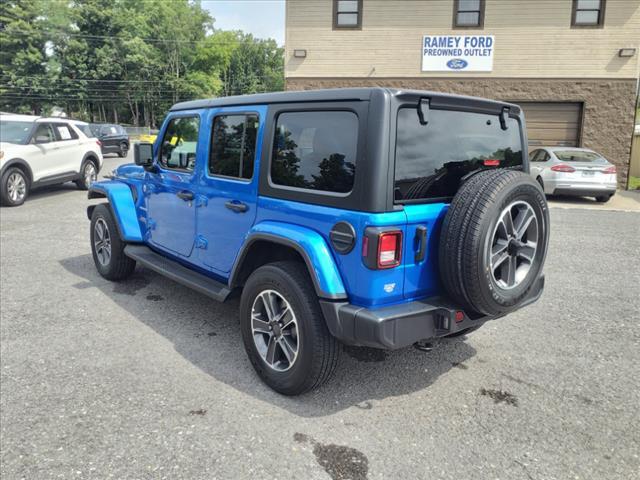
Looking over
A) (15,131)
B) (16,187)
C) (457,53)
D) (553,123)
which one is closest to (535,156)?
(553,123)

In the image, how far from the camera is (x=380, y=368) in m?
3.69

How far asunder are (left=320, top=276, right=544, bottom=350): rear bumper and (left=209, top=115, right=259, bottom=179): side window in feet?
4.24

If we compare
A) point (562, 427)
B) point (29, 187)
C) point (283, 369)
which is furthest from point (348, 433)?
point (29, 187)

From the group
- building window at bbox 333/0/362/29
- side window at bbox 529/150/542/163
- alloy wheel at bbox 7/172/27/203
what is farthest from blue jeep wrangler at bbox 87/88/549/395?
building window at bbox 333/0/362/29

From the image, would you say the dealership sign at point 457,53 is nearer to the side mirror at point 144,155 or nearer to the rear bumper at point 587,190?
the rear bumper at point 587,190

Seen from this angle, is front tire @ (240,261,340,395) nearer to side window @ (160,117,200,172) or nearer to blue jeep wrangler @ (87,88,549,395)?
blue jeep wrangler @ (87,88,549,395)

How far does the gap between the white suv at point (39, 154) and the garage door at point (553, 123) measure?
1262 cm

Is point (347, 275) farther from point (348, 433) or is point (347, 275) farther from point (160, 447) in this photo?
point (160, 447)

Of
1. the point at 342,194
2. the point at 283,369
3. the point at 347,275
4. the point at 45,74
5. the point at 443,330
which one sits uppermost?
the point at 45,74

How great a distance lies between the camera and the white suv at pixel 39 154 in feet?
34.2

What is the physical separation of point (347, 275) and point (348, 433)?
0.90m

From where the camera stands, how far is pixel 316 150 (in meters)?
3.12

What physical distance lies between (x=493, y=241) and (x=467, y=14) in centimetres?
1471

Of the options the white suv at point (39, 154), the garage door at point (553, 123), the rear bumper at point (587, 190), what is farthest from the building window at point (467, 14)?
the white suv at point (39, 154)
